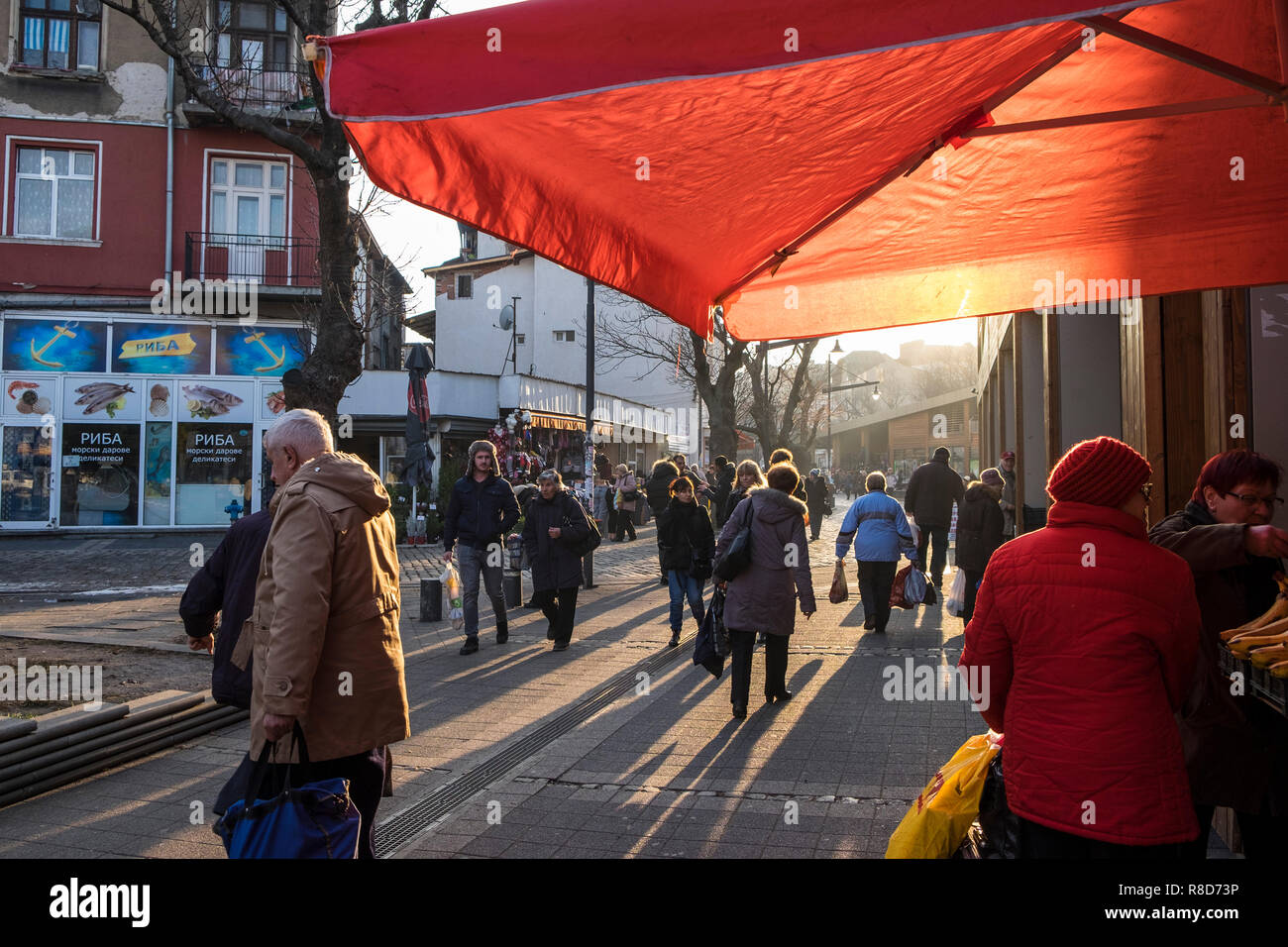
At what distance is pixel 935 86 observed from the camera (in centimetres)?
291

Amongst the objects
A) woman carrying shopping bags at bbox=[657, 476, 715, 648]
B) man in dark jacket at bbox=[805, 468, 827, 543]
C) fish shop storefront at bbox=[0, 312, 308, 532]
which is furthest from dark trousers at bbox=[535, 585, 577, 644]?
man in dark jacket at bbox=[805, 468, 827, 543]

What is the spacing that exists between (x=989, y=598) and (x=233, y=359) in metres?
23.2

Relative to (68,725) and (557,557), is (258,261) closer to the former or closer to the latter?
(557,557)

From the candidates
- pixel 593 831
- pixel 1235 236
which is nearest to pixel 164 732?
pixel 593 831

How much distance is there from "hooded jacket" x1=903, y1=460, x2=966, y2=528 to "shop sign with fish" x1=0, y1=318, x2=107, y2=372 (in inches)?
719

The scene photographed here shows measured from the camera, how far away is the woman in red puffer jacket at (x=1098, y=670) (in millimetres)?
2725

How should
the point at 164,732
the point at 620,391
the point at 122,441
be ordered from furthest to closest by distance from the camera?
the point at 620,391 → the point at 122,441 → the point at 164,732

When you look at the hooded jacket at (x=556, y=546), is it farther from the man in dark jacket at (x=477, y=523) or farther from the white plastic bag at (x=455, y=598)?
the white plastic bag at (x=455, y=598)

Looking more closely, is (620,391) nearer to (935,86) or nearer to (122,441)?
(122,441)

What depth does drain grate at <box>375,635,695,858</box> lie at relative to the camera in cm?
495

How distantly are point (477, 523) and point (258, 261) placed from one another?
1598 centimetres

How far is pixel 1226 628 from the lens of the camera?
3.37 m

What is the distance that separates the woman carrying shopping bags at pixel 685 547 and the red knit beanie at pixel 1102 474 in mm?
→ 7477
